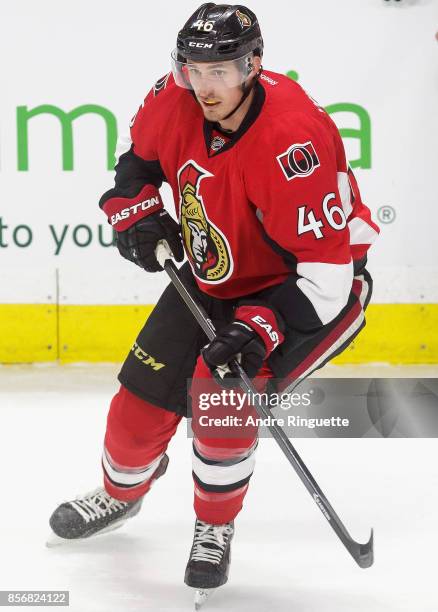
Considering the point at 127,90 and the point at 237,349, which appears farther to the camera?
the point at 127,90

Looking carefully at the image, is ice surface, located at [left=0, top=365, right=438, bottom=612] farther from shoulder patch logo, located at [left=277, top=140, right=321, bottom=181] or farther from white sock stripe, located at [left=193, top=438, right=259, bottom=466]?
shoulder patch logo, located at [left=277, top=140, right=321, bottom=181]

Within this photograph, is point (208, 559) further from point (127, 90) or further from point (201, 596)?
point (127, 90)

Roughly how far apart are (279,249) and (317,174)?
0.57 ft

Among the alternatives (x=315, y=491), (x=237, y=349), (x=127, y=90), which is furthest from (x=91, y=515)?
(x=127, y=90)

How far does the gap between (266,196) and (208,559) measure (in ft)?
2.44

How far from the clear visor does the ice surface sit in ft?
3.33

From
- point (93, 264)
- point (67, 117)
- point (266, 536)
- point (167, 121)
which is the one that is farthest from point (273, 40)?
point (266, 536)

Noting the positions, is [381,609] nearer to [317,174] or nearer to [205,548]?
[205,548]

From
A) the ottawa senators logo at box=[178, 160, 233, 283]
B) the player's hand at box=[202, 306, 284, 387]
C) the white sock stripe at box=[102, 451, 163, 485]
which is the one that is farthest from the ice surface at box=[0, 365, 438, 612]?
the ottawa senators logo at box=[178, 160, 233, 283]

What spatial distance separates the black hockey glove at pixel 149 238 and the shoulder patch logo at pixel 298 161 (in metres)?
0.45

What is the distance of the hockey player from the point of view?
7.00 ft

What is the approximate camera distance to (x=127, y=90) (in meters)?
4.25

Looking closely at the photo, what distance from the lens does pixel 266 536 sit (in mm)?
2605

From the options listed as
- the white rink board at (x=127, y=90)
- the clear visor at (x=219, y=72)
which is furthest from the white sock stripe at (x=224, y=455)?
the white rink board at (x=127, y=90)
